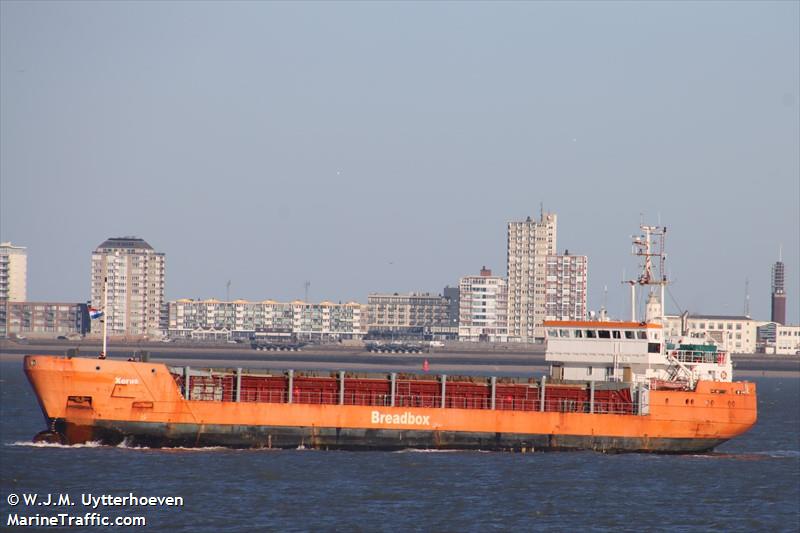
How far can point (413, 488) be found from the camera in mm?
51156

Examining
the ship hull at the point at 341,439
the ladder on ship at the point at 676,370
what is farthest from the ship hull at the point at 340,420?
the ladder on ship at the point at 676,370

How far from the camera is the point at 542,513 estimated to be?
47.1 metres

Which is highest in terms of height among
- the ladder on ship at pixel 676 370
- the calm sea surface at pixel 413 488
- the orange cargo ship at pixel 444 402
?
the ladder on ship at pixel 676 370

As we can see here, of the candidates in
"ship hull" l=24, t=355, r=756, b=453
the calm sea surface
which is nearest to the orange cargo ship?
"ship hull" l=24, t=355, r=756, b=453

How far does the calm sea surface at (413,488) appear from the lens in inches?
1763

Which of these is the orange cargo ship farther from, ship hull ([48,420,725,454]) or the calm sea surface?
the calm sea surface

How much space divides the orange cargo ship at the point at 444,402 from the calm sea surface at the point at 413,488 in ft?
3.54

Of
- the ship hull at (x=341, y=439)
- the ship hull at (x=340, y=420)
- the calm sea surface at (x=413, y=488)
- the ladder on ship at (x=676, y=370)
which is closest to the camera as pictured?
the calm sea surface at (x=413, y=488)

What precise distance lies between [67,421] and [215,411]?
6.48 meters

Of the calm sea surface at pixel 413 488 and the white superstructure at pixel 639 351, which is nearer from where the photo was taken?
the calm sea surface at pixel 413 488

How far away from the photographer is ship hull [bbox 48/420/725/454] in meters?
59.0

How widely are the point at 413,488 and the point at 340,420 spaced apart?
11086 millimetres

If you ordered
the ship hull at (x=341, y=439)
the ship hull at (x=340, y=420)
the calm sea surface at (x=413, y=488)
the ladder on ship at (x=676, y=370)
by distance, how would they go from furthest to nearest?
the ladder on ship at (x=676, y=370)
the ship hull at (x=341, y=439)
the ship hull at (x=340, y=420)
the calm sea surface at (x=413, y=488)

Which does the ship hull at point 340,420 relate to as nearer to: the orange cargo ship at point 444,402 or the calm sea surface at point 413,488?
the orange cargo ship at point 444,402
